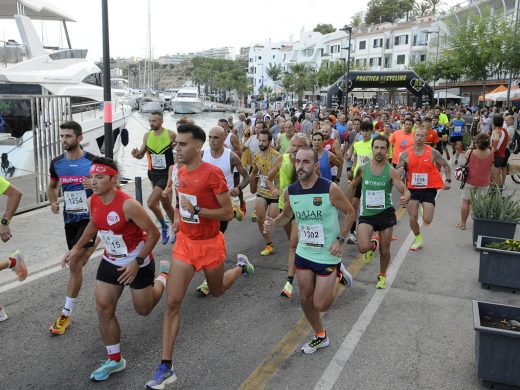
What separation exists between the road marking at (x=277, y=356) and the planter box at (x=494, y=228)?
4166 mm

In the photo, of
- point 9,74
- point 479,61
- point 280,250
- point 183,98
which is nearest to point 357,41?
point 183,98

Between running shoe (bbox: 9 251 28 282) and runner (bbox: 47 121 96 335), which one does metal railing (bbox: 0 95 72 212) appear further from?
running shoe (bbox: 9 251 28 282)

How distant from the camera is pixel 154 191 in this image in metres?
8.03

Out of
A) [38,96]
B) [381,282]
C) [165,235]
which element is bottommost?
[165,235]

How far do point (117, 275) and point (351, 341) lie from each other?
226 cm

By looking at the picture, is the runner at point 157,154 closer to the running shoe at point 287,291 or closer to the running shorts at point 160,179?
the running shorts at point 160,179

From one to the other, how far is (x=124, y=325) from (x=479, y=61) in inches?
1069

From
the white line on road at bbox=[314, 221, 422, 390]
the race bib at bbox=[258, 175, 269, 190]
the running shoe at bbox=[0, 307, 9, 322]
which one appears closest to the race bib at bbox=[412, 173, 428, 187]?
the white line on road at bbox=[314, 221, 422, 390]

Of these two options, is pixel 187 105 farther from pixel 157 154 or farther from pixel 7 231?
pixel 7 231

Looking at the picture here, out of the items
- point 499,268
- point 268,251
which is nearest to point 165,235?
point 268,251

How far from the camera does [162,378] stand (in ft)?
12.8

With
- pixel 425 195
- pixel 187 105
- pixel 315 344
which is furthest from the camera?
pixel 187 105

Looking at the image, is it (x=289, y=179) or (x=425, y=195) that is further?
(x=425, y=195)

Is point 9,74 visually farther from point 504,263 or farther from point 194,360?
point 504,263
